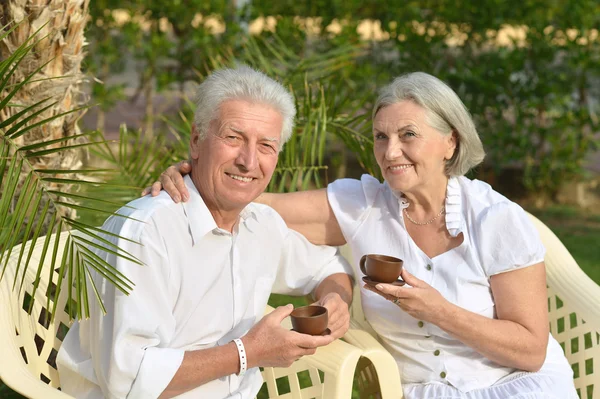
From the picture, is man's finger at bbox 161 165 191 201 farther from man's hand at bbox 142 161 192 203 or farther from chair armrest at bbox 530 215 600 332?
chair armrest at bbox 530 215 600 332

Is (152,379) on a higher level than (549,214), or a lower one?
lower

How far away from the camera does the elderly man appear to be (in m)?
2.46

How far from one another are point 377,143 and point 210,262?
2.68ft

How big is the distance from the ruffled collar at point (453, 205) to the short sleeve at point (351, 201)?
13cm

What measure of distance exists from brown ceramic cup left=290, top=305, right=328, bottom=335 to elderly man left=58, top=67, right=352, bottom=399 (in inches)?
0.8

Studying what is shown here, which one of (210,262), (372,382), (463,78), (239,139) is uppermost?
(463,78)

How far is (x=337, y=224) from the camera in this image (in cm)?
330

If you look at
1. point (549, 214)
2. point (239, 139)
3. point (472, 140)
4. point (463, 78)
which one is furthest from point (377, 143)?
point (549, 214)

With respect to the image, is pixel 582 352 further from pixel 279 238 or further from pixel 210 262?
pixel 210 262

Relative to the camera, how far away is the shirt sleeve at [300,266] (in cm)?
310

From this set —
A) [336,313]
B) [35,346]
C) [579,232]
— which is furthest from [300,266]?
[579,232]

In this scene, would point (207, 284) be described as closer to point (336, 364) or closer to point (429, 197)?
point (336, 364)

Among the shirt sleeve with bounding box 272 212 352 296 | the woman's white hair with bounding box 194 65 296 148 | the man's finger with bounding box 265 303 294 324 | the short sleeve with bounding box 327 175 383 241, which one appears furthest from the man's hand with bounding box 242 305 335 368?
the short sleeve with bounding box 327 175 383 241

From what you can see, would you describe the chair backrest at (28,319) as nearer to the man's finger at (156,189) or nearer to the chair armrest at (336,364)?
the man's finger at (156,189)
